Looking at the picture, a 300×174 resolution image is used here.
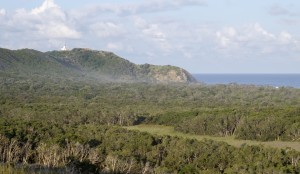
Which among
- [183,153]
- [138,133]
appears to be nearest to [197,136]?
[138,133]

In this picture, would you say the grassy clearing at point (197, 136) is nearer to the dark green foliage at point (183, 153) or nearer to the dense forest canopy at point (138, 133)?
the dense forest canopy at point (138, 133)

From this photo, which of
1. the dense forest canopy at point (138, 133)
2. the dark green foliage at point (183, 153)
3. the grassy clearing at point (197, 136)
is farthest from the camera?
the grassy clearing at point (197, 136)

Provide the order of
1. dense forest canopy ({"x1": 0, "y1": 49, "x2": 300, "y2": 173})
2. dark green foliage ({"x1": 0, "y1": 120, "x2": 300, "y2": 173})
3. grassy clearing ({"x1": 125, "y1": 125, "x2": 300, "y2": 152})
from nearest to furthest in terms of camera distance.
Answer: dense forest canopy ({"x1": 0, "y1": 49, "x2": 300, "y2": 173}) < dark green foliage ({"x1": 0, "y1": 120, "x2": 300, "y2": 173}) < grassy clearing ({"x1": 125, "y1": 125, "x2": 300, "y2": 152})

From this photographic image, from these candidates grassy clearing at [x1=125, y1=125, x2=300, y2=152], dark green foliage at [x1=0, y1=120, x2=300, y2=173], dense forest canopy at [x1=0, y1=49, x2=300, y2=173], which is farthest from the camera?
grassy clearing at [x1=125, y1=125, x2=300, y2=152]

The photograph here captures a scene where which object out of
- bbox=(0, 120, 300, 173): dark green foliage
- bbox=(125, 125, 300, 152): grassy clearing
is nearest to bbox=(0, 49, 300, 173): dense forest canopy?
bbox=(0, 120, 300, 173): dark green foliage

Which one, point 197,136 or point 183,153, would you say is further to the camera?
point 197,136

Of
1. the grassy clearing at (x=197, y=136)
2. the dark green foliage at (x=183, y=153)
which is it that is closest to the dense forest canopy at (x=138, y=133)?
the dark green foliage at (x=183, y=153)

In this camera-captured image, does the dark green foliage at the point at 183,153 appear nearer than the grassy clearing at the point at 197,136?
Yes

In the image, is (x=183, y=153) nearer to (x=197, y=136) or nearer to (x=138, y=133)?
(x=138, y=133)

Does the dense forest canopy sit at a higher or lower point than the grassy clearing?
higher

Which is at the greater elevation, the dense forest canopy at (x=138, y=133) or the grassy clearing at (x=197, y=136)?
the dense forest canopy at (x=138, y=133)

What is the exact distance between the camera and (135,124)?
3642 inches

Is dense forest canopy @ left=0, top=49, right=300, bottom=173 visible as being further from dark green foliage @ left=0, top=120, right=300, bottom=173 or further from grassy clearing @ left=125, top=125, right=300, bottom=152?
grassy clearing @ left=125, top=125, right=300, bottom=152

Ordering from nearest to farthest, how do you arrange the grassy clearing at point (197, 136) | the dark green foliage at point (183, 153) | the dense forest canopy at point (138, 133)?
the dense forest canopy at point (138, 133) → the dark green foliage at point (183, 153) → the grassy clearing at point (197, 136)
